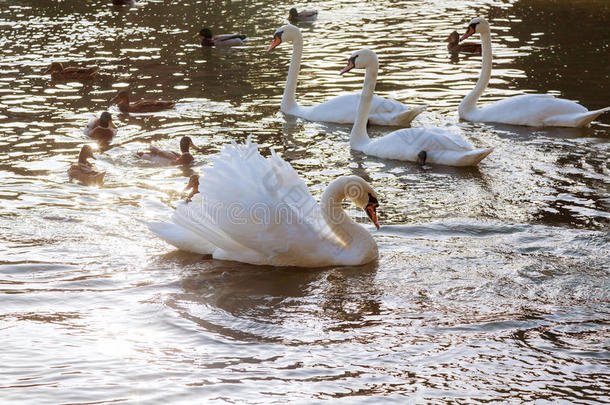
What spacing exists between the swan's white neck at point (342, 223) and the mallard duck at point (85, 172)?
3577 mm

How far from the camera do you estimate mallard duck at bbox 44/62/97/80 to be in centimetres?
1686

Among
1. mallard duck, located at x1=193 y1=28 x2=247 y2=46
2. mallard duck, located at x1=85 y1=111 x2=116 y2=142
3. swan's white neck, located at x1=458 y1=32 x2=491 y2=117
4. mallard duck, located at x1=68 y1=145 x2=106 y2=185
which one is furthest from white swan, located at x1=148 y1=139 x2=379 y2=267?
mallard duck, located at x1=193 y1=28 x2=247 y2=46

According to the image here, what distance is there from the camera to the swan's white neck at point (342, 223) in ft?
29.1

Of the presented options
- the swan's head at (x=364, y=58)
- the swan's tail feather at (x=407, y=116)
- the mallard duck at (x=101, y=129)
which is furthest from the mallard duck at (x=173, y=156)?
the swan's tail feather at (x=407, y=116)

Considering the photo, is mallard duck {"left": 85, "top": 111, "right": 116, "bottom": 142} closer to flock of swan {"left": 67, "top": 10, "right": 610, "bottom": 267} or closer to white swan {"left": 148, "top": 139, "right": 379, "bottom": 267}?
flock of swan {"left": 67, "top": 10, "right": 610, "bottom": 267}

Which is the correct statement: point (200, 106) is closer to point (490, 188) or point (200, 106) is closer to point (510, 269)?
point (490, 188)

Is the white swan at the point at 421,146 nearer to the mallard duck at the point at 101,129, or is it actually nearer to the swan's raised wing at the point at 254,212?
the mallard duck at the point at 101,129

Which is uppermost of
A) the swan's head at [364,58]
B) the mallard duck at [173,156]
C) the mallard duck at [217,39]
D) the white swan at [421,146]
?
the swan's head at [364,58]

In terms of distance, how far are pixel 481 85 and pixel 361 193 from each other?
6628 millimetres

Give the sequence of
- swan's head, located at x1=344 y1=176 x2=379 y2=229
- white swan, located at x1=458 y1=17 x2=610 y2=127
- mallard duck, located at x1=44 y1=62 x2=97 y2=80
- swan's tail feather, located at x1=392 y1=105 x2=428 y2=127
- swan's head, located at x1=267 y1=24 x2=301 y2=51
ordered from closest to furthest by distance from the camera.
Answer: swan's head, located at x1=344 y1=176 x2=379 y2=229 → white swan, located at x1=458 y1=17 x2=610 y2=127 → swan's tail feather, located at x1=392 y1=105 x2=428 y2=127 → swan's head, located at x1=267 y1=24 x2=301 y2=51 → mallard duck, located at x1=44 y1=62 x2=97 y2=80

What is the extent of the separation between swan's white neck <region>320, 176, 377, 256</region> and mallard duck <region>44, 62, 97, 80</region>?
9305mm

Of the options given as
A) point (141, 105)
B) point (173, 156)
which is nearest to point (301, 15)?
point (141, 105)

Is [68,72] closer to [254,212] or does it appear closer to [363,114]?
Answer: [363,114]

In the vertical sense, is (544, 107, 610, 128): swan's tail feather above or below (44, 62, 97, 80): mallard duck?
below
